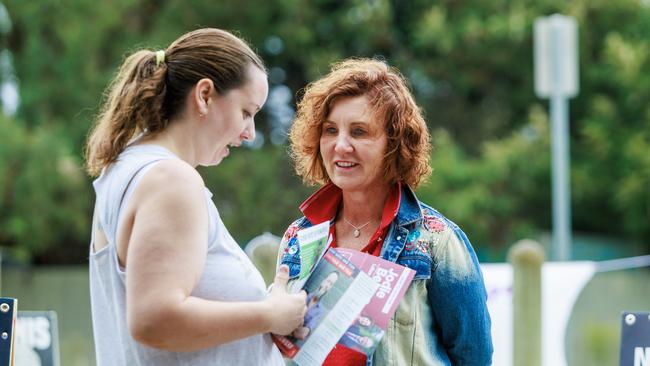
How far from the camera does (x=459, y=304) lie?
2.27 metres

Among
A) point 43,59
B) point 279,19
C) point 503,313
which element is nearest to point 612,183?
point 279,19

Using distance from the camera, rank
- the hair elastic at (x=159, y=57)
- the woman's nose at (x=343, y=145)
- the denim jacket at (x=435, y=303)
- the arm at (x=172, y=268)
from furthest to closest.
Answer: the woman's nose at (x=343, y=145)
the denim jacket at (x=435, y=303)
the hair elastic at (x=159, y=57)
the arm at (x=172, y=268)

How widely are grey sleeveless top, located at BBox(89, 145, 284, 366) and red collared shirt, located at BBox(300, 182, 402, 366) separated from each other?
483mm

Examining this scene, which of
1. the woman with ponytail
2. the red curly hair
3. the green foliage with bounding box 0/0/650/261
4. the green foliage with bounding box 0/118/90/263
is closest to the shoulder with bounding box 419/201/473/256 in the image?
the red curly hair

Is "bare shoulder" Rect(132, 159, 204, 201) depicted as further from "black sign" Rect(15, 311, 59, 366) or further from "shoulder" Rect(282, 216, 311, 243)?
"black sign" Rect(15, 311, 59, 366)

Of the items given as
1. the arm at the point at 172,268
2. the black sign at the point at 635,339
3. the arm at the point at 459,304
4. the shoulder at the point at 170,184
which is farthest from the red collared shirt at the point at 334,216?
the black sign at the point at 635,339

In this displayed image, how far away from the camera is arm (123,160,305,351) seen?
1591 millimetres

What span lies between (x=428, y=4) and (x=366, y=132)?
26.1 ft

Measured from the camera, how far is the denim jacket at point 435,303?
7.39 feet

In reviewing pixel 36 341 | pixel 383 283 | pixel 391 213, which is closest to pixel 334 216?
pixel 391 213

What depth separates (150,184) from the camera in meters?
1.64

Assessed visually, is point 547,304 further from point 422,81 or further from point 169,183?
point 422,81

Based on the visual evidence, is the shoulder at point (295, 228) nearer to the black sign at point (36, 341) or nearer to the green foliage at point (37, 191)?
the black sign at point (36, 341)

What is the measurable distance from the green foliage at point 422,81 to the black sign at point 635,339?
248 inches
